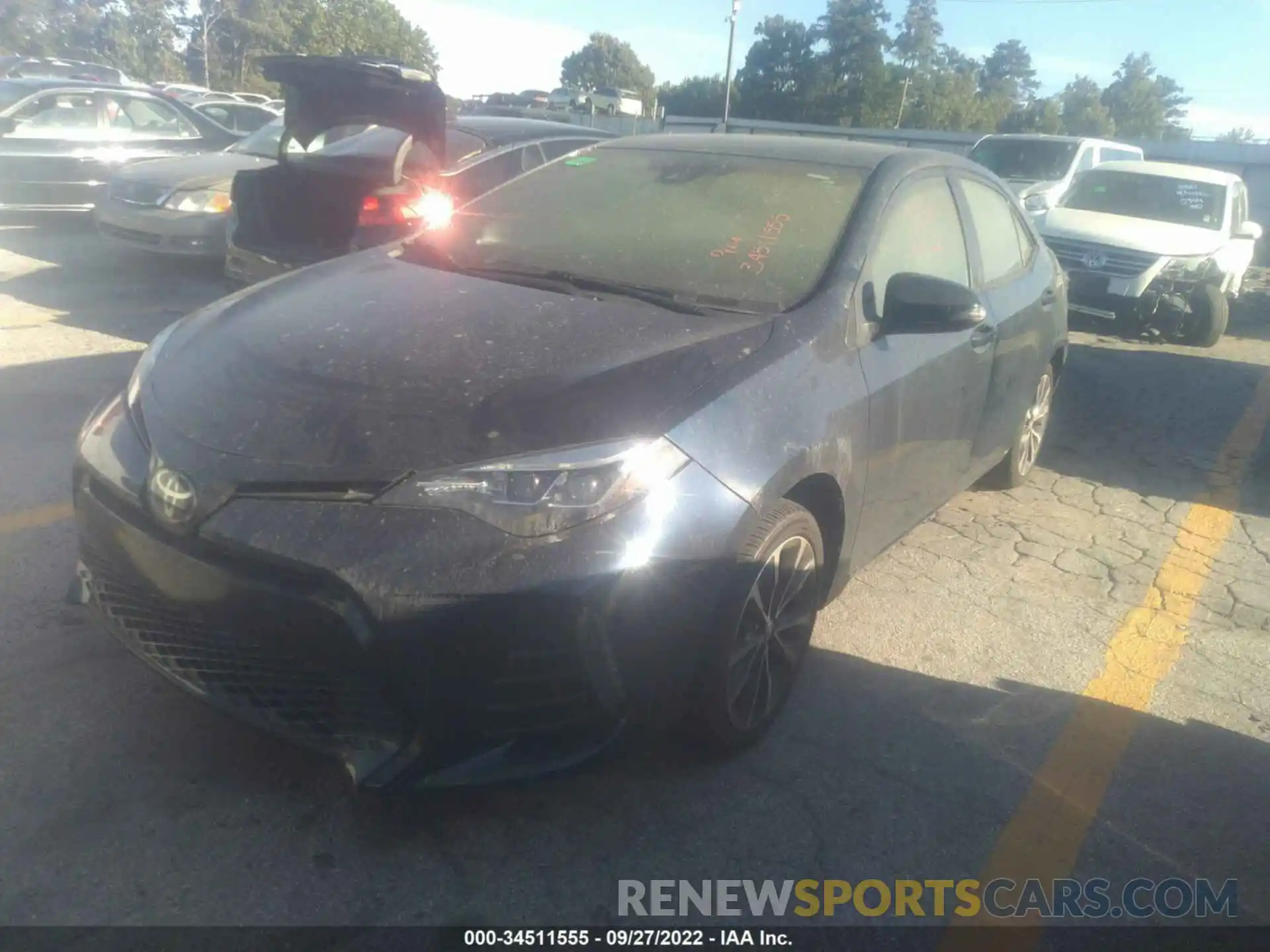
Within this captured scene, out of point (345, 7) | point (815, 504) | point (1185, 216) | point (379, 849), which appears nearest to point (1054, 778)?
point (815, 504)

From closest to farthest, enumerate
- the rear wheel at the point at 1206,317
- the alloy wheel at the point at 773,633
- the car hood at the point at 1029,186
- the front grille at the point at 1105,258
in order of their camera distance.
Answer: the alloy wheel at the point at 773,633, the front grille at the point at 1105,258, the rear wheel at the point at 1206,317, the car hood at the point at 1029,186

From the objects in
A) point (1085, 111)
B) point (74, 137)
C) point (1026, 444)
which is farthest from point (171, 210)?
point (1085, 111)

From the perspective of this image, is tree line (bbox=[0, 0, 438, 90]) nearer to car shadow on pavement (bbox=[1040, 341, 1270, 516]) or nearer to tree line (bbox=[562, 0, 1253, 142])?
tree line (bbox=[562, 0, 1253, 142])

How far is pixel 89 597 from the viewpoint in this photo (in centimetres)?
271

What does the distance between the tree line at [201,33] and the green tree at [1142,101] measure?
170ft

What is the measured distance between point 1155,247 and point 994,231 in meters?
6.80

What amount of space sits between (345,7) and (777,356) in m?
67.1

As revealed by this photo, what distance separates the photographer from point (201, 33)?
62719mm

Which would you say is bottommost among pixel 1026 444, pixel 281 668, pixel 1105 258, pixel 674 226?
pixel 1026 444

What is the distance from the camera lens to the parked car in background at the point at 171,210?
826cm

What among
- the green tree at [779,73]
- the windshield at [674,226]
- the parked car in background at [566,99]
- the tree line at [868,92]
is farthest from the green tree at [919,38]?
the windshield at [674,226]

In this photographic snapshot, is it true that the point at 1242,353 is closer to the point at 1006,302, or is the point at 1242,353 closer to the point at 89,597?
the point at 1006,302

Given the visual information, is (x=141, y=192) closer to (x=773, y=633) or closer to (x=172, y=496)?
(x=172, y=496)

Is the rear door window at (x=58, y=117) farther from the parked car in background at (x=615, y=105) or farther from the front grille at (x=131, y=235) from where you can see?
the parked car in background at (x=615, y=105)
